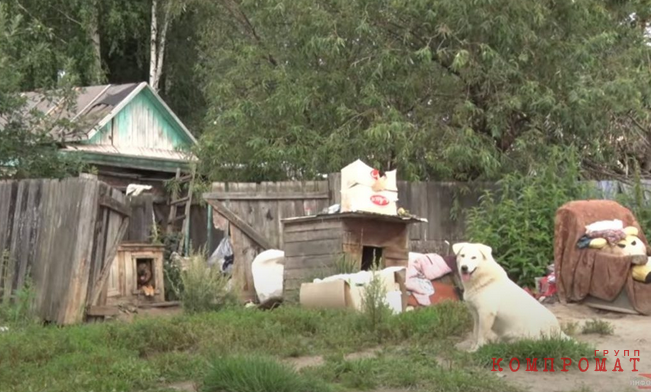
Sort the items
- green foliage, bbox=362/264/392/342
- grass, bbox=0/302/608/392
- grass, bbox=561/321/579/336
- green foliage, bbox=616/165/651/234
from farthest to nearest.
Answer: green foliage, bbox=616/165/651/234, grass, bbox=561/321/579/336, green foliage, bbox=362/264/392/342, grass, bbox=0/302/608/392

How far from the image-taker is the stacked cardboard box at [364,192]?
1043cm

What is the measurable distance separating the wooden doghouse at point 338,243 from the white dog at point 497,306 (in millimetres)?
3329

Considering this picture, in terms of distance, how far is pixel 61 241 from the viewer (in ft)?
30.8

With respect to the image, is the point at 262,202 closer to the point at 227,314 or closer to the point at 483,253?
the point at 227,314

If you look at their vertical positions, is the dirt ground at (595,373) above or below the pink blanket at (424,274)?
below

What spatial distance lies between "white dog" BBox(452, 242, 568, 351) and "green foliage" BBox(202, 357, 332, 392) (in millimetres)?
1853

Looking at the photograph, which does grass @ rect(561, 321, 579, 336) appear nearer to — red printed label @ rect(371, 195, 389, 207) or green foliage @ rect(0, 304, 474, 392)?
green foliage @ rect(0, 304, 474, 392)

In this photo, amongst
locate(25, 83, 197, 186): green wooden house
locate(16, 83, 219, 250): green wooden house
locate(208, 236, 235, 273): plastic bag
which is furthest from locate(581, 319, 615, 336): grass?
locate(25, 83, 197, 186): green wooden house

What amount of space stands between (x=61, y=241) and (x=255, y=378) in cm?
484

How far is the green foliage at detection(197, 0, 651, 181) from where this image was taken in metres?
12.6

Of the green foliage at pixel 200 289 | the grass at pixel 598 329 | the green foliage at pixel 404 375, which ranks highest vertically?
the green foliage at pixel 200 289

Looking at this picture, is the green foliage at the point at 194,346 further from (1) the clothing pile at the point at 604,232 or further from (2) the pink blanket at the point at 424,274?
(1) the clothing pile at the point at 604,232

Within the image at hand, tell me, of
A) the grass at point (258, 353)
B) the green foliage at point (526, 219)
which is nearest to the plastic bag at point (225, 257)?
the green foliage at point (526, 219)

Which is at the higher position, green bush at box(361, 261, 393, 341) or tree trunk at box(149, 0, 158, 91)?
tree trunk at box(149, 0, 158, 91)
